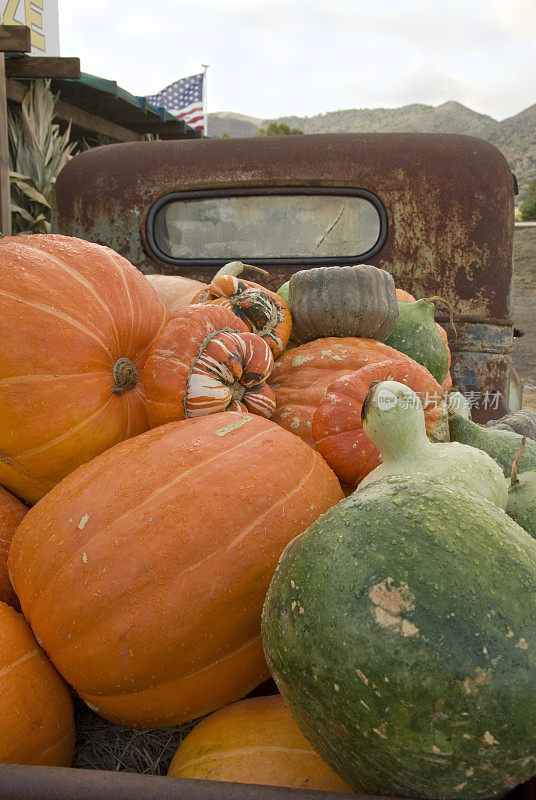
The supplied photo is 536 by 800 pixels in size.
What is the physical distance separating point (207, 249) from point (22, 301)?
2.25 meters

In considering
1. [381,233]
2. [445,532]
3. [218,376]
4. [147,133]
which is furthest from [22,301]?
[147,133]

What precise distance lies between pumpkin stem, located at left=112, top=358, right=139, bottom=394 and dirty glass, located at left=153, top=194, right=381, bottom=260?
207 centimetres

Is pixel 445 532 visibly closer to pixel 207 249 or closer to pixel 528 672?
pixel 528 672

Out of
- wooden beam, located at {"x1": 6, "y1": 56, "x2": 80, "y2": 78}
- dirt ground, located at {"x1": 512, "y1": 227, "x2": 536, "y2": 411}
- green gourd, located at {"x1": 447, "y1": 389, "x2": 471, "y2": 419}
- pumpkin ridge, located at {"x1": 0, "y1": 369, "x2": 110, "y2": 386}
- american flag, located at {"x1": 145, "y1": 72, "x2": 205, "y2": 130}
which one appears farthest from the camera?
american flag, located at {"x1": 145, "y1": 72, "x2": 205, "y2": 130}

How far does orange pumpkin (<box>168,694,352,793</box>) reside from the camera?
3.71ft

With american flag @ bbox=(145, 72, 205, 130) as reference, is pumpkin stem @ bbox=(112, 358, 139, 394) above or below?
below

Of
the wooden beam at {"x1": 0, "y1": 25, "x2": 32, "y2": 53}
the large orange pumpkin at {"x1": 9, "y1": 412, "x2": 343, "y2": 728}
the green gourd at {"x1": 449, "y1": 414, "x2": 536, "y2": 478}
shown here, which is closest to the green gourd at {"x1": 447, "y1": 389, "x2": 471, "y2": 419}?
the green gourd at {"x1": 449, "y1": 414, "x2": 536, "y2": 478}

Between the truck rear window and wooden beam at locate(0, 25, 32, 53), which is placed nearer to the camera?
the truck rear window

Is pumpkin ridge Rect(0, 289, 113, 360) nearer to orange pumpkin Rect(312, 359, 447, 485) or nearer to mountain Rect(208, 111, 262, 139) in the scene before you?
orange pumpkin Rect(312, 359, 447, 485)

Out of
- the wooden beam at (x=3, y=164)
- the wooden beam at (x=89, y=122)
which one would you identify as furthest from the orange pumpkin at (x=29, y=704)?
the wooden beam at (x=89, y=122)

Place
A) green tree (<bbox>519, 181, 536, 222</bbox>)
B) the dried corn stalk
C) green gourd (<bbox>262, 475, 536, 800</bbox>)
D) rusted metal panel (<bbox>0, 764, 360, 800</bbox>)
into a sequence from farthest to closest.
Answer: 1. green tree (<bbox>519, 181, 536, 222</bbox>)
2. the dried corn stalk
3. green gourd (<bbox>262, 475, 536, 800</bbox>)
4. rusted metal panel (<bbox>0, 764, 360, 800</bbox>)

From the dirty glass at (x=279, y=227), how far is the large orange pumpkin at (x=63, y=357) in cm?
195

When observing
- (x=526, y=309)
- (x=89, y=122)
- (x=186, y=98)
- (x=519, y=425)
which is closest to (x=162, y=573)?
(x=519, y=425)

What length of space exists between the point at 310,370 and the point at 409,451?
0.72 meters
